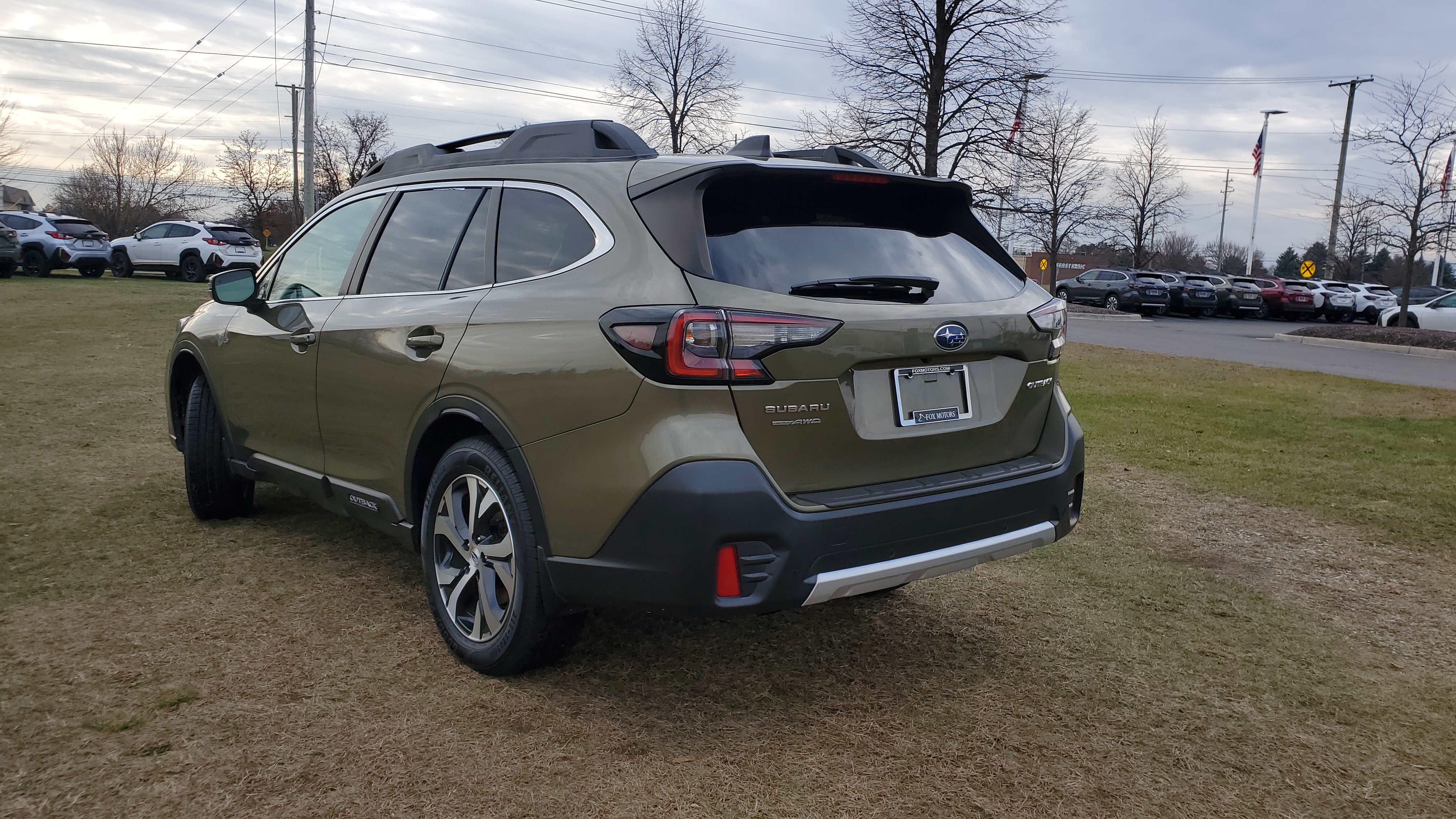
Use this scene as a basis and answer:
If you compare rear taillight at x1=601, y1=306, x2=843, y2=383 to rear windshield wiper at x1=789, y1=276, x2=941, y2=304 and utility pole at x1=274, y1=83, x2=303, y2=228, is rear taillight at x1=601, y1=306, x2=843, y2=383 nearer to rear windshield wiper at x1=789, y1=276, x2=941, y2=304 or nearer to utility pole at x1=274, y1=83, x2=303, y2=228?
rear windshield wiper at x1=789, y1=276, x2=941, y2=304

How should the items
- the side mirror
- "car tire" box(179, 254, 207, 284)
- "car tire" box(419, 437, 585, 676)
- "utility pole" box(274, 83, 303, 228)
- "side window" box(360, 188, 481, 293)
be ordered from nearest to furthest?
1. "car tire" box(419, 437, 585, 676)
2. "side window" box(360, 188, 481, 293)
3. the side mirror
4. "car tire" box(179, 254, 207, 284)
5. "utility pole" box(274, 83, 303, 228)

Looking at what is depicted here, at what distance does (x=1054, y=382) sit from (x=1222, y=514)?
Result: 9.85ft

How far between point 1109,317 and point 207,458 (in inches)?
1223

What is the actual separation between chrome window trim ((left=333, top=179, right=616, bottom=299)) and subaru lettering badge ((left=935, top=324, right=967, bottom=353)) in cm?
101

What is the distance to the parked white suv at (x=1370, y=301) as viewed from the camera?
36750 mm

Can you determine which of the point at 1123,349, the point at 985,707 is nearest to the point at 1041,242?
the point at 1123,349

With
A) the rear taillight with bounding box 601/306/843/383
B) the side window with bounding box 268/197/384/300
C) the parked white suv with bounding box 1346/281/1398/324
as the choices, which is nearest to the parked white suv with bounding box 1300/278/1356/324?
the parked white suv with bounding box 1346/281/1398/324

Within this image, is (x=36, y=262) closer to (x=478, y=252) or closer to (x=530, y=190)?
(x=478, y=252)

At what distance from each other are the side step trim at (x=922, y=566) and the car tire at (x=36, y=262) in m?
31.7

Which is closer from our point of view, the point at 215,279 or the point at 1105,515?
the point at 215,279

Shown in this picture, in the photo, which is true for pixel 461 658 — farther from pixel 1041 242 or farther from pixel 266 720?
pixel 1041 242

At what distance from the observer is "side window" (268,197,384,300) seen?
14.1ft

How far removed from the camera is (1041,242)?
45750mm

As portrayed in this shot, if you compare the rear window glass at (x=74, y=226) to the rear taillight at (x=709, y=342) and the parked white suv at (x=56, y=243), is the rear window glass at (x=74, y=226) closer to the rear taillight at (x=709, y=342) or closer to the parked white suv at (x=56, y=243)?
the parked white suv at (x=56, y=243)
